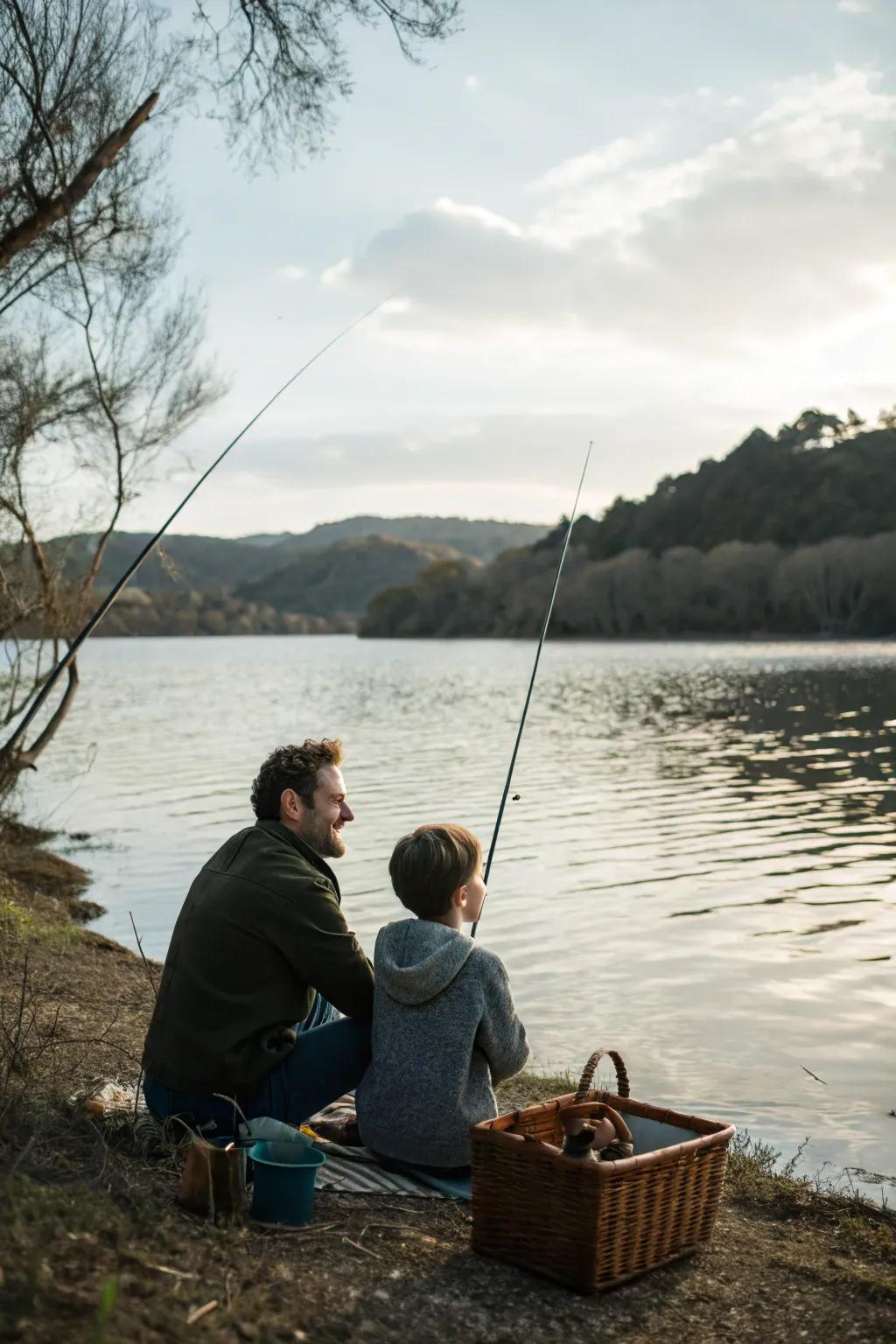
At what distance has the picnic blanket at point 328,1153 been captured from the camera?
3654mm

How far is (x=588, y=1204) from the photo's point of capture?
122 inches

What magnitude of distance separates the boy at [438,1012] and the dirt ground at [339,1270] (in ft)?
0.87

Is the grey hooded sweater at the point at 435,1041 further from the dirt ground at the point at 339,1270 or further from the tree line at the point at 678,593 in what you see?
the tree line at the point at 678,593

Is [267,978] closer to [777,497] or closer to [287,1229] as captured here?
[287,1229]

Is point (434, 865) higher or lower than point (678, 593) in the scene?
lower

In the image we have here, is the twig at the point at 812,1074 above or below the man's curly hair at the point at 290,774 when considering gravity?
below

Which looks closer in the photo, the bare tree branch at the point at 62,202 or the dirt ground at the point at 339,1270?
the dirt ground at the point at 339,1270

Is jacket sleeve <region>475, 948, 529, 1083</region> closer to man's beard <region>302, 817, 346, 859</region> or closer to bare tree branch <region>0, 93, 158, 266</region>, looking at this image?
man's beard <region>302, 817, 346, 859</region>

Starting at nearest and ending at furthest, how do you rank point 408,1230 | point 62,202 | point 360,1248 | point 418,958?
1. point 360,1248
2. point 408,1230
3. point 418,958
4. point 62,202

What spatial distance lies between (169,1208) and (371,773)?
16807 mm

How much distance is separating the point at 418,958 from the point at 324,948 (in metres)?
0.28

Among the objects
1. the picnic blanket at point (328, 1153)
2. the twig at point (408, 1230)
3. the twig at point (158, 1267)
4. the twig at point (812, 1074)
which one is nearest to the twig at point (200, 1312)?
the twig at point (158, 1267)

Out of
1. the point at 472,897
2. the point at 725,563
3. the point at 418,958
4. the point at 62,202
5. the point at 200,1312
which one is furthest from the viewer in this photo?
the point at 725,563

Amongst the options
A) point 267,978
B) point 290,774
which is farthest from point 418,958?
point 290,774
